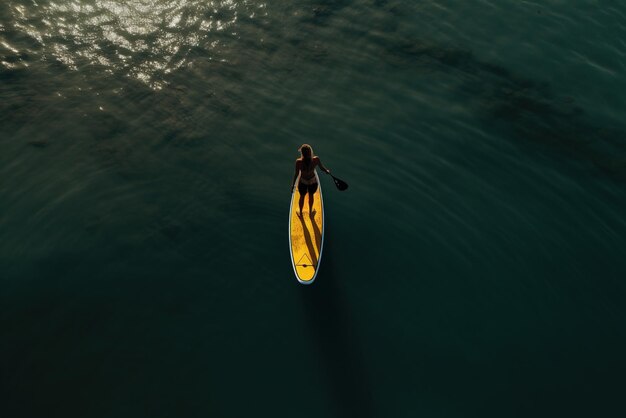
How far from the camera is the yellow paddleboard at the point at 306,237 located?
1694cm

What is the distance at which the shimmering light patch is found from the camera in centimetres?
2359

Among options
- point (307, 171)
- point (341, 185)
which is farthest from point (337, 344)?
point (307, 171)

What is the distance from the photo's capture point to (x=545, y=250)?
18.4m

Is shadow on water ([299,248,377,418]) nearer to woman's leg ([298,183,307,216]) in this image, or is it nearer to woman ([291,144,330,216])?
woman's leg ([298,183,307,216])

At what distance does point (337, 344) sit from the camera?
16.1m

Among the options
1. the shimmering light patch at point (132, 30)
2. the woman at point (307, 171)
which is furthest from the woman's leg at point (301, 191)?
the shimmering light patch at point (132, 30)

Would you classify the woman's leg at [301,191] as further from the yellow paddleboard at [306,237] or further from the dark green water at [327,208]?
the dark green water at [327,208]

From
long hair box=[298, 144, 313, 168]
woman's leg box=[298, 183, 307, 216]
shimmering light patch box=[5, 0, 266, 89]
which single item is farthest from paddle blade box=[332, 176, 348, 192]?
shimmering light patch box=[5, 0, 266, 89]

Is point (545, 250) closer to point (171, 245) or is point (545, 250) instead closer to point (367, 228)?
point (367, 228)

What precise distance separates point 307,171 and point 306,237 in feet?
6.91

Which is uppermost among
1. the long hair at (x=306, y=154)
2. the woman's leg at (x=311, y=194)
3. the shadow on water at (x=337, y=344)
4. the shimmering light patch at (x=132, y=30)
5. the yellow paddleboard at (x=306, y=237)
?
the shimmering light patch at (x=132, y=30)

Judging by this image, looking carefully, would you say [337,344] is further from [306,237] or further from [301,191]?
[301,191]

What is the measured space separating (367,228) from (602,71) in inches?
510

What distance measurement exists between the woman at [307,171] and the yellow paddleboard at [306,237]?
23 cm
